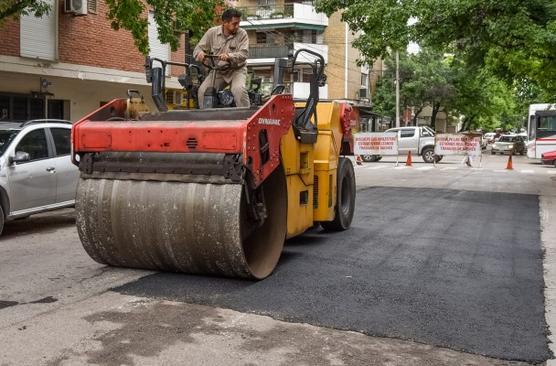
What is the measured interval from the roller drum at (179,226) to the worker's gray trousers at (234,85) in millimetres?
1101

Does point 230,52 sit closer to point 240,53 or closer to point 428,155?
point 240,53

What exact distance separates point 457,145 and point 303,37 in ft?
72.8

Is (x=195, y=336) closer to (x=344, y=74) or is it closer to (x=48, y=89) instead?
(x=48, y=89)

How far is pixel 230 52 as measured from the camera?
7305 millimetres

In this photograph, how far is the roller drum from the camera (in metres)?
5.73

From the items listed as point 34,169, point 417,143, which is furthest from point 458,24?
point 417,143

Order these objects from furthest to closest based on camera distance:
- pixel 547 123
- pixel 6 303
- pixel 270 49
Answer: pixel 270 49 → pixel 547 123 → pixel 6 303

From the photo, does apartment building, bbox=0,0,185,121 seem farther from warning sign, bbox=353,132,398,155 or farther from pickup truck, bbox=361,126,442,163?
pickup truck, bbox=361,126,442,163

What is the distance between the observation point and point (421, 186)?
59.9 ft

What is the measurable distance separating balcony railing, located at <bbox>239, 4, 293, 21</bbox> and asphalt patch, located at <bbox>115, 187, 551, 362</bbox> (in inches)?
1566

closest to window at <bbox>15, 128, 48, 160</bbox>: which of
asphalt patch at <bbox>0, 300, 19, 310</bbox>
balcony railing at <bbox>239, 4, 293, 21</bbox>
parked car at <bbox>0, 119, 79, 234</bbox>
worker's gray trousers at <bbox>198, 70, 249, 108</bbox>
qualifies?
parked car at <bbox>0, 119, 79, 234</bbox>

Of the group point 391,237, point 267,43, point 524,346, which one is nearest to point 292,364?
point 524,346

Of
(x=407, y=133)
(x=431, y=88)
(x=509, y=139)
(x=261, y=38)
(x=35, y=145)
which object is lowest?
(x=35, y=145)

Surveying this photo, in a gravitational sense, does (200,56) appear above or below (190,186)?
above
